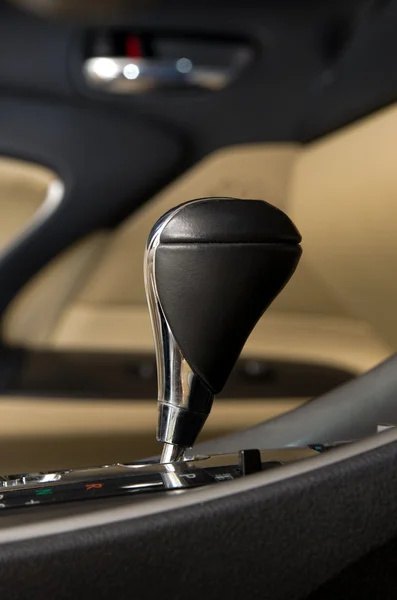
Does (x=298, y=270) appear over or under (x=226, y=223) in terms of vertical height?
over

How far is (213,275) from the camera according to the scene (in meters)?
0.38

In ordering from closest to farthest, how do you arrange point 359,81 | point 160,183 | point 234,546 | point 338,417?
point 234,546
point 338,417
point 359,81
point 160,183

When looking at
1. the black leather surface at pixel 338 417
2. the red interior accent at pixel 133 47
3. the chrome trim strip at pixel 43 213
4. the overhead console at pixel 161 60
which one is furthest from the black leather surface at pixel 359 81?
the black leather surface at pixel 338 417

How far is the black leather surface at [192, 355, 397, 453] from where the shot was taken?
0.52 m

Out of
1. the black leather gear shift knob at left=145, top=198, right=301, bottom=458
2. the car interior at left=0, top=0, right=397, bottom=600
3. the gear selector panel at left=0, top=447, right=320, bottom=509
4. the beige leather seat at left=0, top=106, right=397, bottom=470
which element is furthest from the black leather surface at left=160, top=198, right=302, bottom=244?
the beige leather seat at left=0, top=106, right=397, bottom=470

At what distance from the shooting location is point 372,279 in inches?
55.4

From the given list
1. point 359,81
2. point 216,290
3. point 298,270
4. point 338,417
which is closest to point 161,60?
point 359,81

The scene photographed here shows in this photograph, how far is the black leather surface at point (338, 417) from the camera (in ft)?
1.69

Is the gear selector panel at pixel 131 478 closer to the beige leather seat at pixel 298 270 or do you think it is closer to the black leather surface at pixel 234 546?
the black leather surface at pixel 234 546

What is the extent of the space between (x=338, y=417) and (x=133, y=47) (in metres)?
1.12

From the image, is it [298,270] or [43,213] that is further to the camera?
[43,213]

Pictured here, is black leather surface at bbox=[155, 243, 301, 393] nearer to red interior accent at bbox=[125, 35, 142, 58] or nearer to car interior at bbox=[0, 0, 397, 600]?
car interior at bbox=[0, 0, 397, 600]

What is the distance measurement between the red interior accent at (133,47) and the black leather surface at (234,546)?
1266 millimetres

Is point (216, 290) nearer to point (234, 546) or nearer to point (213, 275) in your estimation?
point (213, 275)
